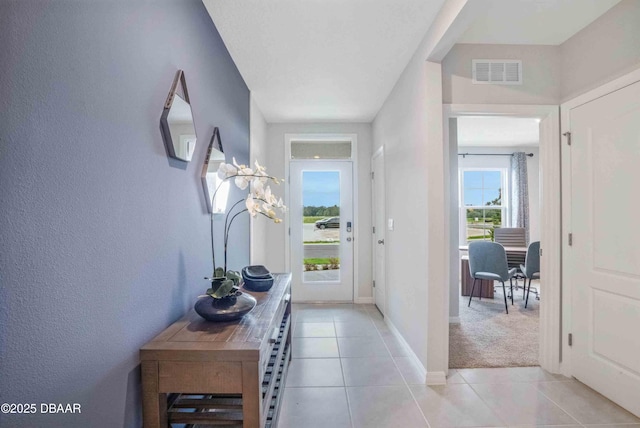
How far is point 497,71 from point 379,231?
83.0 inches

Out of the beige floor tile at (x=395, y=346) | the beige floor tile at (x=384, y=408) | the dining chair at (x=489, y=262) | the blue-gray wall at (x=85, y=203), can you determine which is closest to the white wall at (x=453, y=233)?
the dining chair at (x=489, y=262)

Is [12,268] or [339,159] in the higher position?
[339,159]

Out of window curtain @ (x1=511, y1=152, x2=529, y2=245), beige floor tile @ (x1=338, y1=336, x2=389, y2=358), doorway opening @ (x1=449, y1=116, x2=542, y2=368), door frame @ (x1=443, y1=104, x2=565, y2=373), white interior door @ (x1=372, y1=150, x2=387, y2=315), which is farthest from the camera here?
window curtain @ (x1=511, y1=152, x2=529, y2=245)

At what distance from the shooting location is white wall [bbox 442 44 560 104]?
229 cm

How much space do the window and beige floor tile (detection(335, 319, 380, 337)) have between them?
11.6 feet

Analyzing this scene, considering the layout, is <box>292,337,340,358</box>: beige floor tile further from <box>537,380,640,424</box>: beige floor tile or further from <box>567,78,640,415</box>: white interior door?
<box>567,78,640,415</box>: white interior door

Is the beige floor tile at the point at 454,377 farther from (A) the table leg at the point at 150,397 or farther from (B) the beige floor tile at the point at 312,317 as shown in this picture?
(A) the table leg at the point at 150,397

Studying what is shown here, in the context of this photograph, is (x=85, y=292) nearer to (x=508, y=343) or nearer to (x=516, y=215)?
(x=508, y=343)

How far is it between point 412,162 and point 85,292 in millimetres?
2290

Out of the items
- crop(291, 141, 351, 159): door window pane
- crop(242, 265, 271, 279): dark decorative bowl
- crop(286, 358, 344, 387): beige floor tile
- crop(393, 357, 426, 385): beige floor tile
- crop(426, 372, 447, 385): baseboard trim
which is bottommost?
crop(286, 358, 344, 387): beige floor tile

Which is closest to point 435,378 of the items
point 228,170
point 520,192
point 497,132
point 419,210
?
point 419,210

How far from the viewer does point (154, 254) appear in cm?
124

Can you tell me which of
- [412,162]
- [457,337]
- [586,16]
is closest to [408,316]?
[457,337]

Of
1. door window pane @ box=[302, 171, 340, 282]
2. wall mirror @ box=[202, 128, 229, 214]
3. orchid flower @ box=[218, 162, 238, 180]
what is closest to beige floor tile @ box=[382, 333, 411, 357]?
door window pane @ box=[302, 171, 340, 282]
